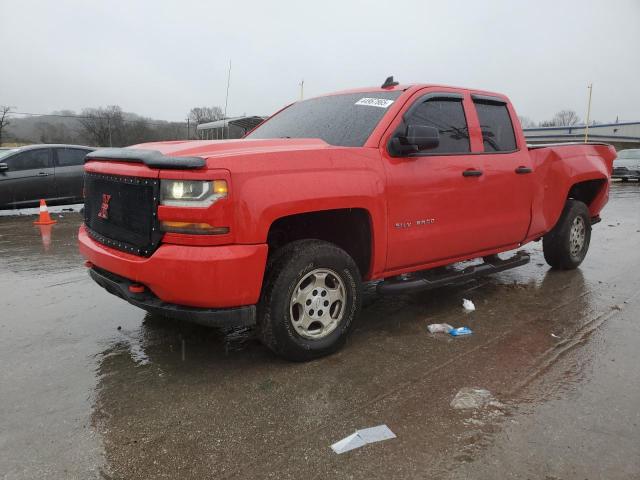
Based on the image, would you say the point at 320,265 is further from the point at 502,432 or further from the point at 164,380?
the point at 502,432

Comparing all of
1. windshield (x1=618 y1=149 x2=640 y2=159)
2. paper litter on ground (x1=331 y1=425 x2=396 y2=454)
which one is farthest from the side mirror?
windshield (x1=618 y1=149 x2=640 y2=159)

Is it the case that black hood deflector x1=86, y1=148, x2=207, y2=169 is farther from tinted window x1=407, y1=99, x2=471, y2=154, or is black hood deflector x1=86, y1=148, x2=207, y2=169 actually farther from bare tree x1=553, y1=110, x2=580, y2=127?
bare tree x1=553, y1=110, x2=580, y2=127

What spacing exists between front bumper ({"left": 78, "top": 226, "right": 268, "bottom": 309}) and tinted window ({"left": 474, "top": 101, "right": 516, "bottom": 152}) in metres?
2.63

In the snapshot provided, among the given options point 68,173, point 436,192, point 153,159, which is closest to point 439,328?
point 436,192

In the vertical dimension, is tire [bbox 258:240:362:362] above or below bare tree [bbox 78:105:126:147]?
below

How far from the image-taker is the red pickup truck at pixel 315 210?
2.88 m

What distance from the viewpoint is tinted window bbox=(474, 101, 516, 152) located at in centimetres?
457

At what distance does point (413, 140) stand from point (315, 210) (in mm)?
927

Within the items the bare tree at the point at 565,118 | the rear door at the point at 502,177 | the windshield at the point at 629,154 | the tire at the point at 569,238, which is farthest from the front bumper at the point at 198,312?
the bare tree at the point at 565,118

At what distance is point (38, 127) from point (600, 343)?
3823 cm

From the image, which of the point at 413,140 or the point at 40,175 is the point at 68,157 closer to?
the point at 40,175

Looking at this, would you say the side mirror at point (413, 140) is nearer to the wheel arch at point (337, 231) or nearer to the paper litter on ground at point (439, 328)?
the wheel arch at point (337, 231)

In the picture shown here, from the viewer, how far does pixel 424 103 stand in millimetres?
4059

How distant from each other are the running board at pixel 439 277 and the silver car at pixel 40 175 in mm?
8922
